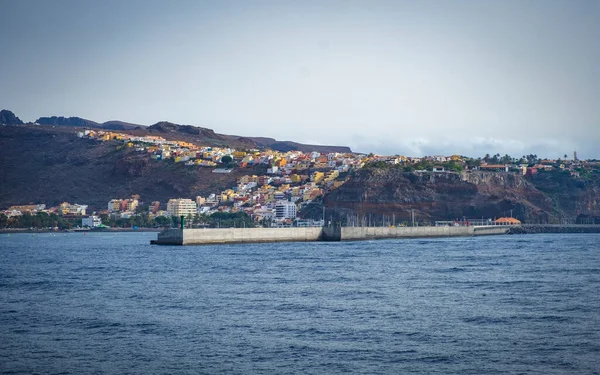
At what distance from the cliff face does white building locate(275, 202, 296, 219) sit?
33.1ft

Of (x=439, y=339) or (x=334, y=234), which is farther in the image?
(x=334, y=234)

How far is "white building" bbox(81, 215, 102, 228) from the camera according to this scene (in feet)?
547

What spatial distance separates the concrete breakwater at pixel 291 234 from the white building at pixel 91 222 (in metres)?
80.3

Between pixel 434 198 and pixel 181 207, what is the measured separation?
5234 cm

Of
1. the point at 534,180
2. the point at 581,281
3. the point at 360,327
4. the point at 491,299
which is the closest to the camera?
the point at 360,327

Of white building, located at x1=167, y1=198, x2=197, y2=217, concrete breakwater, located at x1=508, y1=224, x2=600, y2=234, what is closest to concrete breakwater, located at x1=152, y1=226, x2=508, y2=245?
concrete breakwater, located at x1=508, y1=224, x2=600, y2=234

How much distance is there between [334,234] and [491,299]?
199 ft

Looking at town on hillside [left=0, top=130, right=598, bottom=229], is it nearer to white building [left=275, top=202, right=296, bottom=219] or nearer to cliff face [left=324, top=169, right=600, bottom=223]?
white building [left=275, top=202, right=296, bottom=219]

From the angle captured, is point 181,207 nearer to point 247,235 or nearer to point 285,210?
point 285,210

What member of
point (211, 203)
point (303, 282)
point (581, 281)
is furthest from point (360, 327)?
point (211, 203)

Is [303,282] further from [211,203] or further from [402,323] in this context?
[211,203]

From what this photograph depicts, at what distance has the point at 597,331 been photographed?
24.0 m

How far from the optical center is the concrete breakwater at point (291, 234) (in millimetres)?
78000

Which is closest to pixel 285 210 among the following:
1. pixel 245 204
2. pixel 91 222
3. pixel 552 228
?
pixel 245 204
